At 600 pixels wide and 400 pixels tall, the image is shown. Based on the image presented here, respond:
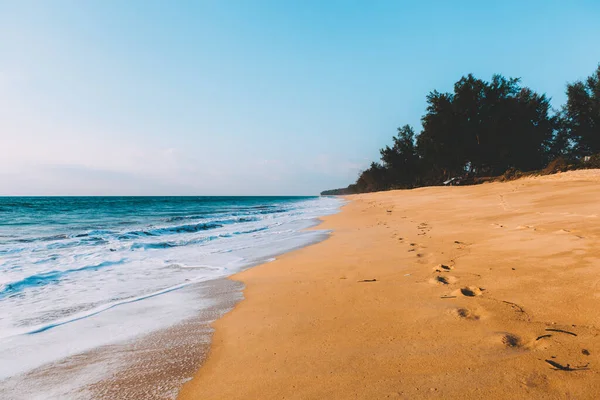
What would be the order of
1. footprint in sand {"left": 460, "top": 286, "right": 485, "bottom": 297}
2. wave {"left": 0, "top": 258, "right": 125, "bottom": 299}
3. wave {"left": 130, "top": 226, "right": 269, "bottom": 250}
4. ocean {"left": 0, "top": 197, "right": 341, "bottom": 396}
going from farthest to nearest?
wave {"left": 130, "top": 226, "right": 269, "bottom": 250} < wave {"left": 0, "top": 258, "right": 125, "bottom": 299} < footprint in sand {"left": 460, "top": 286, "right": 485, "bottom": 297} < ocean {"left": 0, "top": 197, "right": 341, "bottom": 396}

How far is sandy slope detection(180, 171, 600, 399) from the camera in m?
1.69

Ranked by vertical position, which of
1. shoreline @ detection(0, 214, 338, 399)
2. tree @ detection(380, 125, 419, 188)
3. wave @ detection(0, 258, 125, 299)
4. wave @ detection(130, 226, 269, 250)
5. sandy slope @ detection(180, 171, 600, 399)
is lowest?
wave @ detection(130, 226, 269, 250)

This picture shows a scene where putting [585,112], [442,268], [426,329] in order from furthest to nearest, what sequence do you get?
[585,112] < [442,268] < [426,329]

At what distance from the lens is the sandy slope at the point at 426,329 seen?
1686 millimetres

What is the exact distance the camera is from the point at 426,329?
2320 millimetres

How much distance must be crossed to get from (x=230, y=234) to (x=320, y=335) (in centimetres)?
886

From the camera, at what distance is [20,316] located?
11.4 ft

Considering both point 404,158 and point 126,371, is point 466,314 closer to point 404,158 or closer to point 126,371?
point 126,371

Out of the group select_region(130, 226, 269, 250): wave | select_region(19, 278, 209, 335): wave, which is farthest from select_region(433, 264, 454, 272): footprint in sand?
select_region(130, 226, 269, 250): wave

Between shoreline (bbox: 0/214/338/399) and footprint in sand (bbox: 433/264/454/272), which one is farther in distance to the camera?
footprint in sand (bbox: 433/264/454/272)

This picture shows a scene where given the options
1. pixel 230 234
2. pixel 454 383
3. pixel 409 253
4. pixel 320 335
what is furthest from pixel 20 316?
pixel 230 234

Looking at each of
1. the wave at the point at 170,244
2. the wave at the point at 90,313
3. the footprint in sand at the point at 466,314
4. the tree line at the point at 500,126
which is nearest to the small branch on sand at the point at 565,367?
the footprint in sand at the point at 466,314

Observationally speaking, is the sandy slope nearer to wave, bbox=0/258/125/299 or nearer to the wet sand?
the wet sand

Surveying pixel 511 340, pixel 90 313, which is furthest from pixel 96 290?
pixel 511 340
